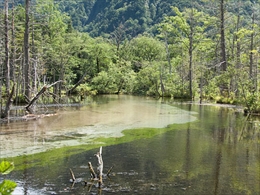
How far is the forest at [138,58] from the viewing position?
20.9m

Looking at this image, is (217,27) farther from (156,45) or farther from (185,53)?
(156,45)

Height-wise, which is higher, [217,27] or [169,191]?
[217,27]

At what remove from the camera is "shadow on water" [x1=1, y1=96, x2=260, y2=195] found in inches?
258

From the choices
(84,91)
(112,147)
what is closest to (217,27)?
(84,91)

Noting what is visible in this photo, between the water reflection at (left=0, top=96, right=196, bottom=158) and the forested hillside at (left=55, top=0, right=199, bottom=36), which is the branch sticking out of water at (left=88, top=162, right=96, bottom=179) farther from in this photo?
the forested hillside at (left=55, top=0, right=199, bottom=36)

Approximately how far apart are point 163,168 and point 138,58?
48422mm

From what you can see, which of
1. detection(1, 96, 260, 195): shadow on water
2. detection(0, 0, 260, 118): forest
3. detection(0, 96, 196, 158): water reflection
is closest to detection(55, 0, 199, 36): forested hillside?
detection(0, 0, 260, 118): forest

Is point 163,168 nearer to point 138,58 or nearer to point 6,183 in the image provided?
point 6,183

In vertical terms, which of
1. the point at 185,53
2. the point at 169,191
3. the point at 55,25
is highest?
the point at 55,25

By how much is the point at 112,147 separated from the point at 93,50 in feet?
130

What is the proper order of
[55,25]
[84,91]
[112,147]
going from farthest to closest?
[55,25] → [84,91] → [112,147]

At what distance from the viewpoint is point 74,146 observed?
10125 millimetres

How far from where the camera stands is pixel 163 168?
26.1ft

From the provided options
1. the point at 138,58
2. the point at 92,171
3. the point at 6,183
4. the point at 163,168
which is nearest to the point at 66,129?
the point at 163,168
